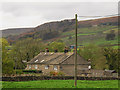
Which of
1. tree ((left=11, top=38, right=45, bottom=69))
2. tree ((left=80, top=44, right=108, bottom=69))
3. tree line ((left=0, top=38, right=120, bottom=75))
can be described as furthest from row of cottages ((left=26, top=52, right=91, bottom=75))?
tree ((left=80, top=44, right=108, bottom=69))

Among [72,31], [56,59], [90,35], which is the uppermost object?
[72,31]

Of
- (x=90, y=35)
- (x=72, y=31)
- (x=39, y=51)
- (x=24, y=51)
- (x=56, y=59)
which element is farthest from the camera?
(x=72, y=31)

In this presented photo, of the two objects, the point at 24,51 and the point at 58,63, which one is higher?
the point at 24,51

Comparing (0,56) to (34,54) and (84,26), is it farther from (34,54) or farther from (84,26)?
(84,26)

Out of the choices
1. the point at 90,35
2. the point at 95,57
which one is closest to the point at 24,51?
the point at 95,57

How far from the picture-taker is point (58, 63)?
214ft

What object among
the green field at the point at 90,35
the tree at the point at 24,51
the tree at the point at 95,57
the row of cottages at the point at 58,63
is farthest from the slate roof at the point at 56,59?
the green field at the point at 90,35

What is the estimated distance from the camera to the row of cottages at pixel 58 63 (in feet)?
213

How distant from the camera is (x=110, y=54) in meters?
74.9

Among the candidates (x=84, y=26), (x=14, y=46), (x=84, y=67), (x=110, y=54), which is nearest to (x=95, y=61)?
(x=110, y=54)

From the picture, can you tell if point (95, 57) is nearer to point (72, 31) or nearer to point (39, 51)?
point (39, 51)

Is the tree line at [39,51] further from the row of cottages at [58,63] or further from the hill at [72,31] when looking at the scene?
the hill at [72,31]

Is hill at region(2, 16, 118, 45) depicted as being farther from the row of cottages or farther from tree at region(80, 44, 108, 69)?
the row of cottages

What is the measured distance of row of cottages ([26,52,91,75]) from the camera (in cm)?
6506
